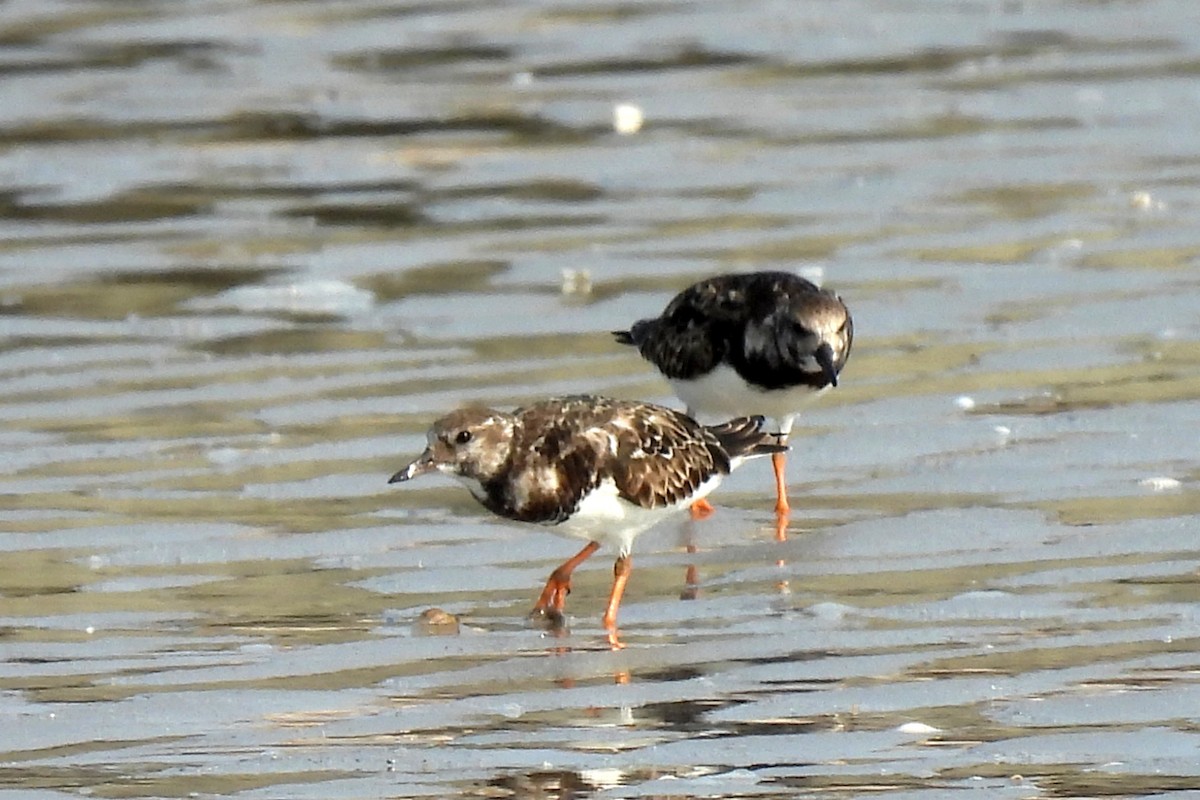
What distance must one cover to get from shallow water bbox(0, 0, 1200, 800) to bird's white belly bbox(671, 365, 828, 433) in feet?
0.52

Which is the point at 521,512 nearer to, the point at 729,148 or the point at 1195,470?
the point at 1195,470

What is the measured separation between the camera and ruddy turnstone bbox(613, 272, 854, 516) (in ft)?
20.8

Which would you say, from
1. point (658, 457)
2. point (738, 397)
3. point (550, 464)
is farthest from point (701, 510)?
point (550, 464)

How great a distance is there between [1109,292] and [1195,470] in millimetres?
1856

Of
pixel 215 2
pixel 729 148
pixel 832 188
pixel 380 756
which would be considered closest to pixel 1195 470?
pixel 380 756

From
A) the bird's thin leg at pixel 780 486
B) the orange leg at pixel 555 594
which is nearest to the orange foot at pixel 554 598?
the orange leg at pixel 555 594

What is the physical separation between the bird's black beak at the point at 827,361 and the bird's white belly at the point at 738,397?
0.14 meters

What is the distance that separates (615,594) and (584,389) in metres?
1.89

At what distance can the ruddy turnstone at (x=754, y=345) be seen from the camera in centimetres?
635

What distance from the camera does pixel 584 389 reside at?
23.6 ft

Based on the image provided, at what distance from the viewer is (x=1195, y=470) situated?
6.14 m

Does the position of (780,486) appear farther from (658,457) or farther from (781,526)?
(658,457)

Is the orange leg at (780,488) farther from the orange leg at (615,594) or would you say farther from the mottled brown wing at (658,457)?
the orange leg at (615,594)

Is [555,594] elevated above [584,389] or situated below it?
below
